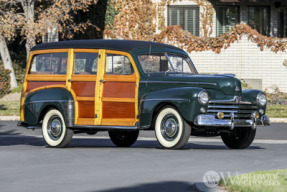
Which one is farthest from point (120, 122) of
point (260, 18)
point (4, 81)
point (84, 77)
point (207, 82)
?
point (260, 18)

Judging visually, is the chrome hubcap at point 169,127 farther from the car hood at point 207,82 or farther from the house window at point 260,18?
the house window at point 260,18

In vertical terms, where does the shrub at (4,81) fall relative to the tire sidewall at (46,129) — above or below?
above

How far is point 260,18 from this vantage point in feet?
124

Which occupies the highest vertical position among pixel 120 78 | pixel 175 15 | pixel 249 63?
pixel 175 15

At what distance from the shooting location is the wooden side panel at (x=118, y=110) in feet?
49.3

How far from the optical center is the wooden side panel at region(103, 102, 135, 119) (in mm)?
15016

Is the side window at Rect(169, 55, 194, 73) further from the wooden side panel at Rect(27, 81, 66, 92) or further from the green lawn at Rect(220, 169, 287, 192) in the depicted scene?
the green lawn at Rect(220, 169, 287, 192)

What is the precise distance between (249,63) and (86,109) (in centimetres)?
1845

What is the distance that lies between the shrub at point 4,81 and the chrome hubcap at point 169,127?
20.7 m

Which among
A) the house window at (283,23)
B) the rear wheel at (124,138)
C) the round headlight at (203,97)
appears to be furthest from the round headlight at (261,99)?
the house window at (283,23)

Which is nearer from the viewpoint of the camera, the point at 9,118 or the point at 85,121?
the point at 85,121

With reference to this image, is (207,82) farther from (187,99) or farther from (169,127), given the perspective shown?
(169,127)

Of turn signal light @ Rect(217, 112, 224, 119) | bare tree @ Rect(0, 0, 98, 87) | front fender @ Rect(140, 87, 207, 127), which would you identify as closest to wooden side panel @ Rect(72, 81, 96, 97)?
Answer: front fender @ Rect(140, 87, 207, 127)

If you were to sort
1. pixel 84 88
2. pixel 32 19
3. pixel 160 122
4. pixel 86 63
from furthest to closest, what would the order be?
1. pixel 32 19
2. pixel 86 63
3. pixel 84 88
4. pixel 160 122
